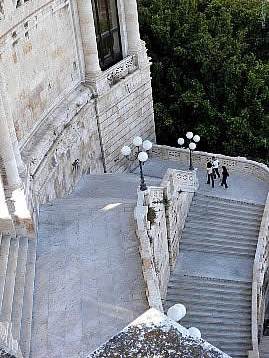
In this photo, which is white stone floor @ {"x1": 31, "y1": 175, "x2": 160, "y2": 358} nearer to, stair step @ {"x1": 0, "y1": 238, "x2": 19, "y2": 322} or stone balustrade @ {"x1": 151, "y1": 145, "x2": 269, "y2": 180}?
stair step @ {"x1": 0, "y1": 238, "x2": 19, "y2": 322}

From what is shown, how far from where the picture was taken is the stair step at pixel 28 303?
14531 millimetres

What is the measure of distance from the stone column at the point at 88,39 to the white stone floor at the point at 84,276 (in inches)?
206

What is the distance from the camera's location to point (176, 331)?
9.23 metres

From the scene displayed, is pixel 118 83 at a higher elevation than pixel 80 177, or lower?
higher

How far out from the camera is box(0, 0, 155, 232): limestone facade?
18453mm

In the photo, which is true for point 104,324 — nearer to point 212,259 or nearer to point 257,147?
point 212,259

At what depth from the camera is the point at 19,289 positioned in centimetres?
1595

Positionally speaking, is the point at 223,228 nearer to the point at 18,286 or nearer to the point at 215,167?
the point at 215,167

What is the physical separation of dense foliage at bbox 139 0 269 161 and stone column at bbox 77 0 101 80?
6.04 metres

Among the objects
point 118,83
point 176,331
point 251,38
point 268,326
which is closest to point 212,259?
point 268,326

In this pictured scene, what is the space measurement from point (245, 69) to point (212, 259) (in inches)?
434

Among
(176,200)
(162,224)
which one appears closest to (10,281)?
(162,224)

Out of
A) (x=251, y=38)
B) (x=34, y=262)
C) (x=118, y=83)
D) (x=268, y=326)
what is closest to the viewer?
(x=34, y=262)

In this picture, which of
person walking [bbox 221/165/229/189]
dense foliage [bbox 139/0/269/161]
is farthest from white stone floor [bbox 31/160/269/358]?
dense foliage [bbox 139/0/269/161]
